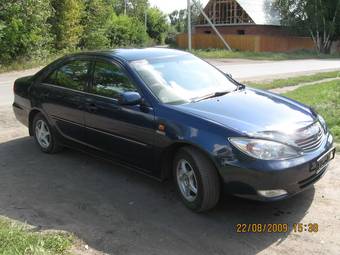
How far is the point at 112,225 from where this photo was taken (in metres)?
4.55

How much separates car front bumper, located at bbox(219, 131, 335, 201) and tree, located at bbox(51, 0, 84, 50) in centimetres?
2603

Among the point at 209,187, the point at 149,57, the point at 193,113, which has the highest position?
the point at 149,57

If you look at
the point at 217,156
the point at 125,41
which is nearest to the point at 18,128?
the point at 217,156

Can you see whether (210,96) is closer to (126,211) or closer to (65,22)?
(126,211)

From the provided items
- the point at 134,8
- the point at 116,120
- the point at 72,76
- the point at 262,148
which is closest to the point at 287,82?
the point at 72,76

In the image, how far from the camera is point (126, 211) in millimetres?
4879

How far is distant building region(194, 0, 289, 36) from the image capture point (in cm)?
5347

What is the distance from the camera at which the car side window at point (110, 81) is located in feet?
17.9

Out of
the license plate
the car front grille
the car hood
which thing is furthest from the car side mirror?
the license plate

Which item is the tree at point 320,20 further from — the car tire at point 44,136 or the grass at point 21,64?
the car tire at point 44,136

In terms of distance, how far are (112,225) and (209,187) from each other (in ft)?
3.28

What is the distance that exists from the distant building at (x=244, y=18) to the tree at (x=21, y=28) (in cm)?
3306

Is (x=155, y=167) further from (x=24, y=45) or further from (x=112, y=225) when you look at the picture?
(x=24, y=45)

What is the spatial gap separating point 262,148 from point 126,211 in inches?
61.9
